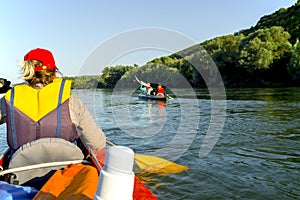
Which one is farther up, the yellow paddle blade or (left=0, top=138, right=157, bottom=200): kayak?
(left=0, top=138, right=157, bottom=200): kayak

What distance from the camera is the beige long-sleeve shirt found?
7.37 feet

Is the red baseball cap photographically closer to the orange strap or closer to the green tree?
the orange strap

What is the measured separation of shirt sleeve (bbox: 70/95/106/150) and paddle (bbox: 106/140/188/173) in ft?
9.71

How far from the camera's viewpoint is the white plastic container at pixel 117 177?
1.17 meters

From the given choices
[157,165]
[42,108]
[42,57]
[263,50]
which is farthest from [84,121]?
[263,50]

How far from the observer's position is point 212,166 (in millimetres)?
5309

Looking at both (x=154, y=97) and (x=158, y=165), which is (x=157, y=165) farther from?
Result: (x=154, y=97)

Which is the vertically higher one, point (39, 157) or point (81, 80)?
point (81, 80)

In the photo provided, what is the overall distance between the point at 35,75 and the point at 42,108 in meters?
0.29

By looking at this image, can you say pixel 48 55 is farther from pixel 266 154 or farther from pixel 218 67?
pixel 218 67

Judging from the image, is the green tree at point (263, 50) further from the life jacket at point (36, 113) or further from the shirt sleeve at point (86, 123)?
the life jacket at point (36, 113)

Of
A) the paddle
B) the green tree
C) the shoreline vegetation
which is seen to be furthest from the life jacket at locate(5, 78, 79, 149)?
the green tree

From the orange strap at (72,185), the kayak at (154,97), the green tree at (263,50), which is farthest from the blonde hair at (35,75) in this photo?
the green tree at (263,50)

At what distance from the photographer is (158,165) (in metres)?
5.41
